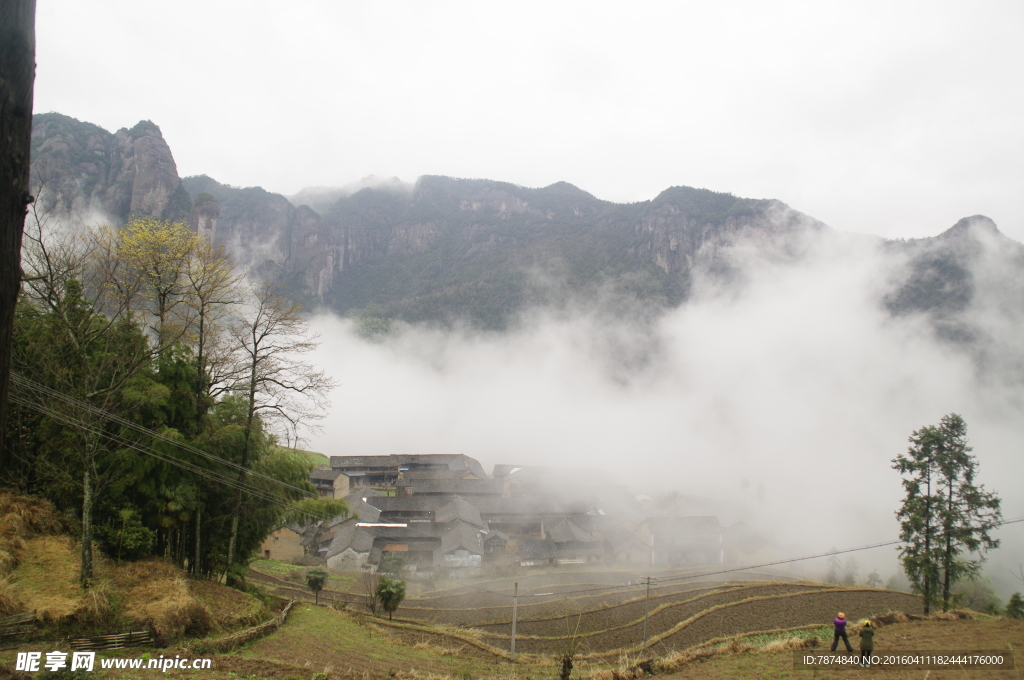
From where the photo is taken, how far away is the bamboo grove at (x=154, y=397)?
50.8 feet

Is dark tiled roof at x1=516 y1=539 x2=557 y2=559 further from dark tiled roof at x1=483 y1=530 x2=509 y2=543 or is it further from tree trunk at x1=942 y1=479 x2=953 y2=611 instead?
tree trunk at x1=942 y1=479 x2=953 y2=611

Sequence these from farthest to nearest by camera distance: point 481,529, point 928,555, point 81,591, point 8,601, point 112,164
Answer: point 112,164 < point 481,529 < point 928,555 < point 81,591 < point 8,601

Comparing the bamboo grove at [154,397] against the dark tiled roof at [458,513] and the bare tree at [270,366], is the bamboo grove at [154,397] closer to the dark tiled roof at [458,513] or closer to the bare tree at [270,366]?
the bare tree at [270,366]

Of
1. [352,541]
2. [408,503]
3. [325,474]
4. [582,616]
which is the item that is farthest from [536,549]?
[325,474]

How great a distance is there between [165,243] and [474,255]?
159100 millimetres

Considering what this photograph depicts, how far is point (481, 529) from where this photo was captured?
5534cm

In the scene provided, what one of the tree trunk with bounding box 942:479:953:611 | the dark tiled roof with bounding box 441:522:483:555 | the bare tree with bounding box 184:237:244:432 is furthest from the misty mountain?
the tree trunk with bounding box 942:479:953:611

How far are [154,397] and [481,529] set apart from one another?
4348cm

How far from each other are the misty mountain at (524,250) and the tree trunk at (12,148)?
115127 millimetres

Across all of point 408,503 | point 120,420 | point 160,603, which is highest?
point 120,420

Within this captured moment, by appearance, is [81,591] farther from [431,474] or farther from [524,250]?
[524,250]

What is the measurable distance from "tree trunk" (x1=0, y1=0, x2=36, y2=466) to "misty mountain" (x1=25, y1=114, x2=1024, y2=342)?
378 feet

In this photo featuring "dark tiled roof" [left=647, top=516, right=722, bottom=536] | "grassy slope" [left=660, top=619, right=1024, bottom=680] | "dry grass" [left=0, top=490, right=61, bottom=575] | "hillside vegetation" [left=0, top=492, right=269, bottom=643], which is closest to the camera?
"hillside vegetation" [left=0, top=492, right=269, bottom=643]

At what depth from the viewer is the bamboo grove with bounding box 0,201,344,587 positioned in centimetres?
1547
